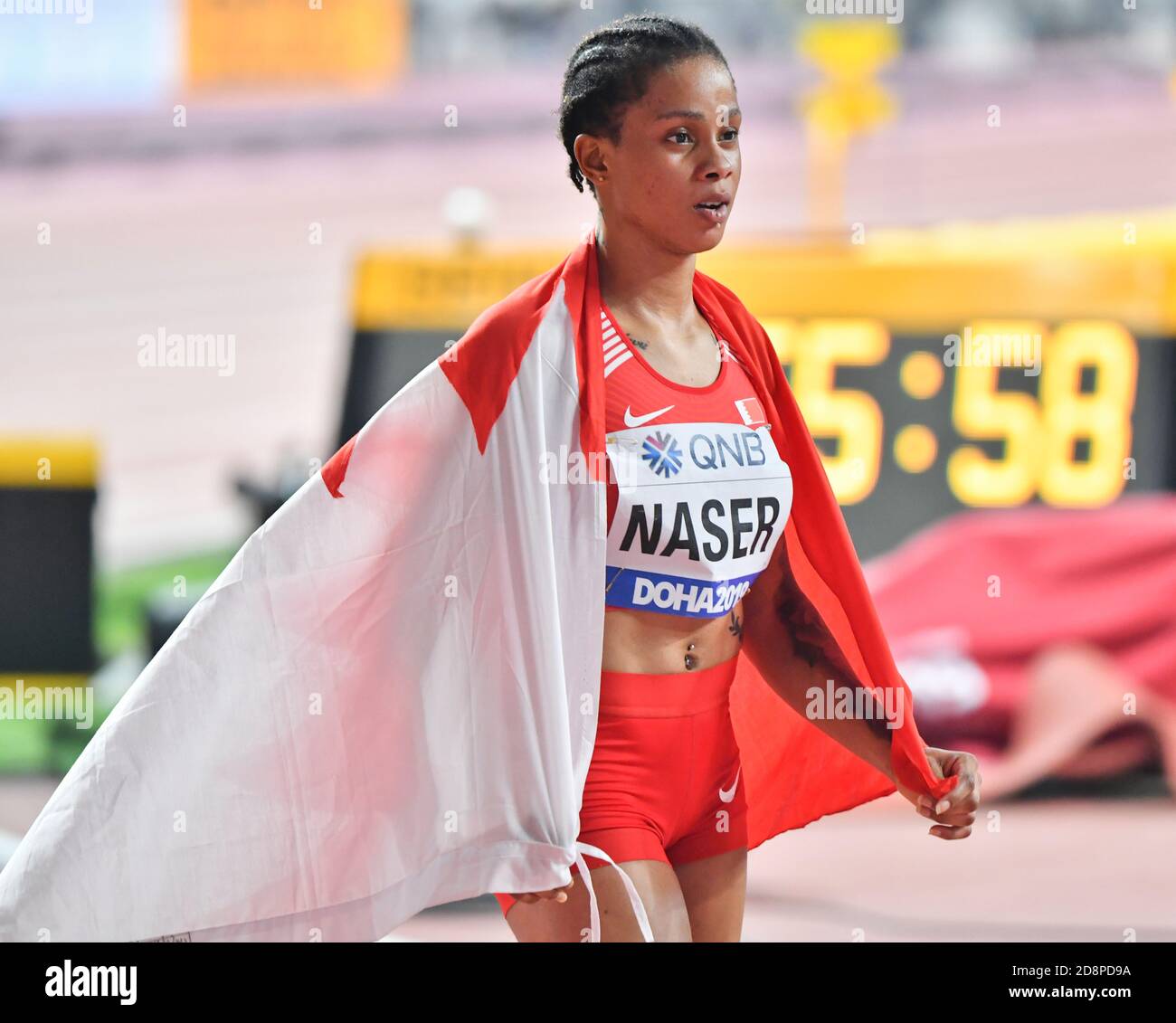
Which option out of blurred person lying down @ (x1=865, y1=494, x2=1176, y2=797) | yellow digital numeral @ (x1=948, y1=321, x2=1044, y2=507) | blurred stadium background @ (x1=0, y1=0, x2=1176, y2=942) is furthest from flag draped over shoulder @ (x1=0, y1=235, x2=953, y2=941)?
blurred person lying down @ (x1=865, y1=494, x2=1176, y2=797)

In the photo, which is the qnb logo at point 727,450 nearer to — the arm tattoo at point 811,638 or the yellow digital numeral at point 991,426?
the arm tattoo at point 811,638

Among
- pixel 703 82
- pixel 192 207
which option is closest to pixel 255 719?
pixel 703 82

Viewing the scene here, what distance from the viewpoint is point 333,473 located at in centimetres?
258

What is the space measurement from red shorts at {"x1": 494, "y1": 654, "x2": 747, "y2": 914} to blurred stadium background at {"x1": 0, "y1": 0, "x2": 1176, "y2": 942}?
2680 mm

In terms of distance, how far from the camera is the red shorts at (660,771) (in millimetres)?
2490

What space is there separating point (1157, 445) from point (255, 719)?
181 inches

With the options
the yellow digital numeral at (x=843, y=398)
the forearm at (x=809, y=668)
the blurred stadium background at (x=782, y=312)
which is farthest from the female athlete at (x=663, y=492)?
the yellow digital numeral at (x=843, y=398)

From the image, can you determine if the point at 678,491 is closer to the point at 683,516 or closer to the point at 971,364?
the point at 683,516

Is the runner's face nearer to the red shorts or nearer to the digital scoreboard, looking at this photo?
the red shorts

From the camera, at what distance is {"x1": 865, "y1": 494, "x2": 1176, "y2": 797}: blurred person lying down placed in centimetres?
642

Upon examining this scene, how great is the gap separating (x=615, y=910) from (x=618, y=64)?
1.21m
